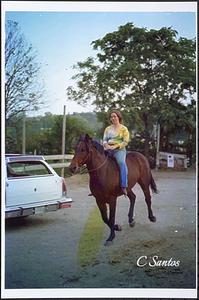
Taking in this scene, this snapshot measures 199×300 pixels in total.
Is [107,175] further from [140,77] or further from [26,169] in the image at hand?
[140,77]

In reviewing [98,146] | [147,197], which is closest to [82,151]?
[98,146]

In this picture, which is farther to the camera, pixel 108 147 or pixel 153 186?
pixel 153 186

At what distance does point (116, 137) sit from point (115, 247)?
0.86 m

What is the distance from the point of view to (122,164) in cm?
364

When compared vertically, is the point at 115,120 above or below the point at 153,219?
above

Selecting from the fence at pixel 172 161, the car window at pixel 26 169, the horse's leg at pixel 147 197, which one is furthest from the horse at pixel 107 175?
the car window at pixel 26 169

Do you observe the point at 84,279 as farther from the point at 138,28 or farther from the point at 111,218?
the point at 138,28

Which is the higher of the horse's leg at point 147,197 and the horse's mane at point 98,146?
the horse's mane at point 98,146

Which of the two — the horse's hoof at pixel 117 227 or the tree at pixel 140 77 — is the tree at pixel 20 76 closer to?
the tree at pixel 140 77

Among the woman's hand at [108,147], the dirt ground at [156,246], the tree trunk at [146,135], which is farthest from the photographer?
the tree trunk at [146,135]

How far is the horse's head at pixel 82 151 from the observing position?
3567 mm

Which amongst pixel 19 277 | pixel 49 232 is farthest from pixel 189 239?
pixel 19 277

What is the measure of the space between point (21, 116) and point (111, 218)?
1.09 meters

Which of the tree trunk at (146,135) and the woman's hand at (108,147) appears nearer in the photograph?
the woman's hand at (108,147)
